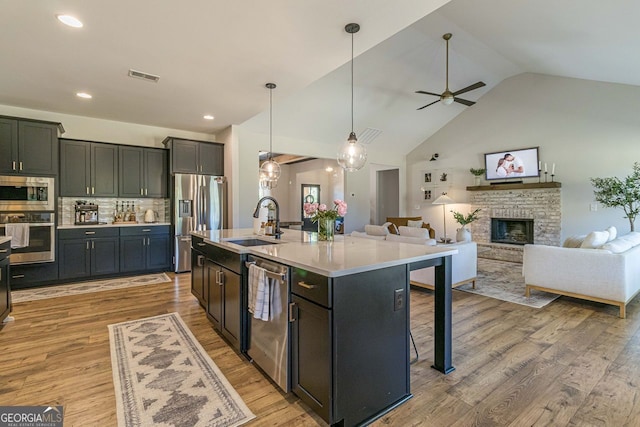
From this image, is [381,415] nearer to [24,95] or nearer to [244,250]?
[244,250]

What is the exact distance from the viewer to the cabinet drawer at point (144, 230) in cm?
503

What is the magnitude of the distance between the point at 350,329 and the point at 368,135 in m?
6.66

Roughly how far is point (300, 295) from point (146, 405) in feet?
3.80

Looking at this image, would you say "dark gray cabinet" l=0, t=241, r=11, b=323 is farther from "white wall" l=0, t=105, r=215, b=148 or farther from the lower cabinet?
"white wall" l=0, t=105, r=215, b=148

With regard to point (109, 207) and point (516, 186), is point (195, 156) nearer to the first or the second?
point (109, 207)

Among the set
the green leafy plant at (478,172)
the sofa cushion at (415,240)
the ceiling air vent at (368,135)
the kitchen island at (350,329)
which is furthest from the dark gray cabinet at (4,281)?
the green leafy plant at (478,172)

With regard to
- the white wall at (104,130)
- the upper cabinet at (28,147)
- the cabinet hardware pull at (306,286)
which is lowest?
the cabinet hardware pull at (306,286)

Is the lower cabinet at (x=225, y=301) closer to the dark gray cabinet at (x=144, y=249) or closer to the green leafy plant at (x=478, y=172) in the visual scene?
the dark gray cabinet at (x=144, y=249)

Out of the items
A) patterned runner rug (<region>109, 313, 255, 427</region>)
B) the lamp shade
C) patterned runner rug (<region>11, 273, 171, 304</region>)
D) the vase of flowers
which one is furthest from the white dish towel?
the lamp shade

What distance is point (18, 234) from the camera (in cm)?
409

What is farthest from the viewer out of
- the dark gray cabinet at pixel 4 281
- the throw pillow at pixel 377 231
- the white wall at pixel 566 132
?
the white wall at pixel 566 132

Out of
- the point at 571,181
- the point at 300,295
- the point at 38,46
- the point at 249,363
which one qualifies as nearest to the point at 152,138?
the point at 38,46

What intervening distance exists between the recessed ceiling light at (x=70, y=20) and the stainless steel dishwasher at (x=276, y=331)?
2357 mm

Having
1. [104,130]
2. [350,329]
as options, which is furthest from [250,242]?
[104,130]
